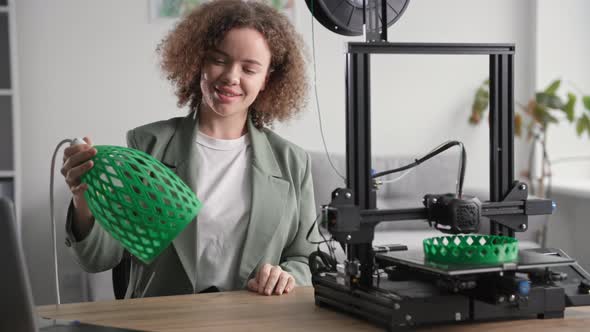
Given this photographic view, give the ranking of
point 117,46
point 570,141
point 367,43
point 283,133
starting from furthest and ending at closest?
point 570,141, point 283,133, point 117,46, point 367,43

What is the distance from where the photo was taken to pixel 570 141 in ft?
14.5

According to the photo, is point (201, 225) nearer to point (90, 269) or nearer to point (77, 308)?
point (90, 269)

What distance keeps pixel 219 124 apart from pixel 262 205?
0.81ft

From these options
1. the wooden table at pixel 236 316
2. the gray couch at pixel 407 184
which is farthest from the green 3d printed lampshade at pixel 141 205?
the gray couch at pixel 407 184

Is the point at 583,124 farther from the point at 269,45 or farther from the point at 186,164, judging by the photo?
the point at 186,164

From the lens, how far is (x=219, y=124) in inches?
73.6

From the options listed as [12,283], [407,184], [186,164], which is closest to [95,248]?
[186,164]

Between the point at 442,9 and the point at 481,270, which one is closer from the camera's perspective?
the point at 481,270

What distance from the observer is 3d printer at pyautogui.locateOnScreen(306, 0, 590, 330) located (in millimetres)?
1179

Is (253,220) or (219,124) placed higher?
(219,124)

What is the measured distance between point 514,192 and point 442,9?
3.06 m

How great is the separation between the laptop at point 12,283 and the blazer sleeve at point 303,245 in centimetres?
81

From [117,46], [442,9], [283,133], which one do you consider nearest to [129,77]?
[117,46]

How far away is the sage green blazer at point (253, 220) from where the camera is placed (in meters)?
1.69
